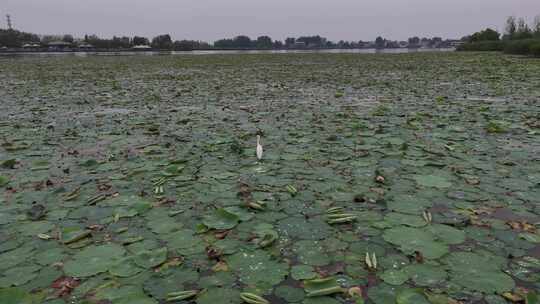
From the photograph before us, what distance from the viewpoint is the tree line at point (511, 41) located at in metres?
31.3

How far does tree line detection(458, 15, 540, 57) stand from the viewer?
103 feet

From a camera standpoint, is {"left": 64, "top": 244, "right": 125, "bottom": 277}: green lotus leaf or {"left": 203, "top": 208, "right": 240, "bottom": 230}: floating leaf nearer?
{"left": 64, "top": 244, "right": 125, "bottom": 277}: green lotus leaf

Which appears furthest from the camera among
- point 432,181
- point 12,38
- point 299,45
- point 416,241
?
point 299,45

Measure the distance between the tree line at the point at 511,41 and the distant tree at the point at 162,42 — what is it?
61803 millimetres

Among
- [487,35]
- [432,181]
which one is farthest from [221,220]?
[487,35]

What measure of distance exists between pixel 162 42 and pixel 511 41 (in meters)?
72.9

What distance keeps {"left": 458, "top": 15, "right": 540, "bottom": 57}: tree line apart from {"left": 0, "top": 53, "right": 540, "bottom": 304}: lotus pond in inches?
1168

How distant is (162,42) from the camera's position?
292 feet

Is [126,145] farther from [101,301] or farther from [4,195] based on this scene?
[101,301]

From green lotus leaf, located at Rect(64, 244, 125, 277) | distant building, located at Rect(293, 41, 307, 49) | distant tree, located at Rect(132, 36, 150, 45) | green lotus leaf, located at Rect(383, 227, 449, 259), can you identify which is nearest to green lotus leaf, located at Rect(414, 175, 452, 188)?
green lotus leaf, located at Rect(383, 227, 449, 259)

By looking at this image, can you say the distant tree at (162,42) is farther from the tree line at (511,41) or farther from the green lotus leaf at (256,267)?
the green lotus leaf at (256,267)

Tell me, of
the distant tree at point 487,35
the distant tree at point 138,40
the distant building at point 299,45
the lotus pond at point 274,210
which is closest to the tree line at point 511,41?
the distant tree at point 487,35

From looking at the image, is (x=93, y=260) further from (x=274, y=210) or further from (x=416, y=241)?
(x=416, y=241)

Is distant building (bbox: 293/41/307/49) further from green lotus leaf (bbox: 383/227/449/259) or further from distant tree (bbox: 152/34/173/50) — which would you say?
green lotus leaf (bbox: 383/227/449/259)
